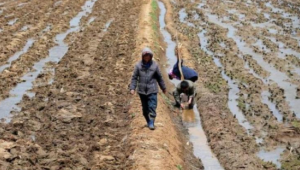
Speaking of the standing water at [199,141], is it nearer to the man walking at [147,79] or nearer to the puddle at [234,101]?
the puddle at [234,101]

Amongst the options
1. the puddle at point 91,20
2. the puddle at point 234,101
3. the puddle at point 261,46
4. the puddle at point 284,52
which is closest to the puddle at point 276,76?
the puddle at point 261,46

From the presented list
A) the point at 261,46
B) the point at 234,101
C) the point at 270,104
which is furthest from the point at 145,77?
the point at 261,46

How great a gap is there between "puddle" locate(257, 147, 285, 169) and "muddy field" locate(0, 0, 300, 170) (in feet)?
0.07

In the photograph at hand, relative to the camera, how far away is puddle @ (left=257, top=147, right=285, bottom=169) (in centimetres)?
855

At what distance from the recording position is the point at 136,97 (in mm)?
10969

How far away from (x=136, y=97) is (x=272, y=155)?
370 cm

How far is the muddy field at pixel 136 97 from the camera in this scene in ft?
26.6

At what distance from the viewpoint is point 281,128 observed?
9727 mm

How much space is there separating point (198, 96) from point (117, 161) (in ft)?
16.3

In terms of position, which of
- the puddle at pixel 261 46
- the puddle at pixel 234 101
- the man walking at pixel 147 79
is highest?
the man walking at pixel 147 79

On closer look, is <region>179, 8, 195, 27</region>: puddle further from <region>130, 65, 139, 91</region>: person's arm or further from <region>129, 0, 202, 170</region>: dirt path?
<region>130, 65, 139, 91</region>: person's arm

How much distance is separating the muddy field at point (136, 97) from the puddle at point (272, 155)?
0.8 inches

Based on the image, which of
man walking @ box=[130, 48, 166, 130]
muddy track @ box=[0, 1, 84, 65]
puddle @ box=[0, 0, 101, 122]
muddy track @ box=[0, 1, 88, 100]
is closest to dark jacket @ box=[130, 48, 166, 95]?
man walking @ box=[130, 48, 166, 130]

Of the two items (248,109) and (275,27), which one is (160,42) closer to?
(275,27)
